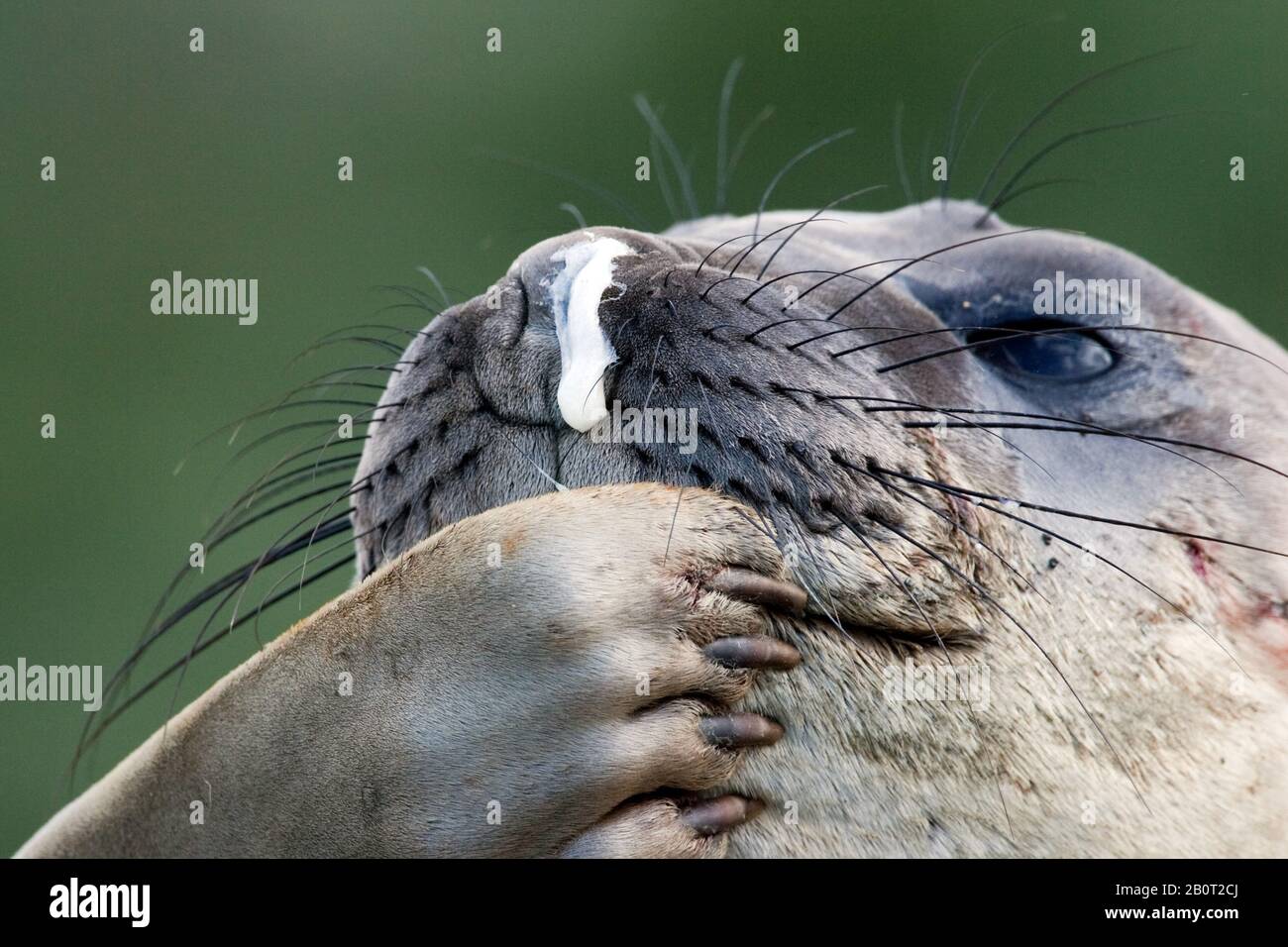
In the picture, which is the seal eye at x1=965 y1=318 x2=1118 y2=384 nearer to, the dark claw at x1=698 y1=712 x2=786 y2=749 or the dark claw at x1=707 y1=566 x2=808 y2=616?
the dark claw at x1=707 y1=566 x2=808 y2=616

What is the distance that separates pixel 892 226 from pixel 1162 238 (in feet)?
25.6

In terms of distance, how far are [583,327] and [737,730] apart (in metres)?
0.72

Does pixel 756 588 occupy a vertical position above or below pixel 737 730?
above

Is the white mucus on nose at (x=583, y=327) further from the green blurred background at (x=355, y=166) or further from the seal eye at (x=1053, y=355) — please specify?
the green blurred background at (x=355, y=166)

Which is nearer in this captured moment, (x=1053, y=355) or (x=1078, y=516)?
(x=1078, y=516)

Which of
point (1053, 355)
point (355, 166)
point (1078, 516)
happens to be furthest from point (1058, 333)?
point (355, 166)

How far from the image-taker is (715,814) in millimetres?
2447

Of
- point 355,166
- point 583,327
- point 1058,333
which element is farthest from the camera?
point 355,166

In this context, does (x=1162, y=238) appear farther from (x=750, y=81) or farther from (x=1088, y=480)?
(x=1088, y=480)

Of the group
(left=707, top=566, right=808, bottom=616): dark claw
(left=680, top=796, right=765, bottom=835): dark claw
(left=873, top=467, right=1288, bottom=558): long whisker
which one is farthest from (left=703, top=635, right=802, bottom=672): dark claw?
(left=873, top=467, right=1288, bottom=558): long whisker

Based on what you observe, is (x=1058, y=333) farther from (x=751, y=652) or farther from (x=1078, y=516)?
(x=751, y=652)

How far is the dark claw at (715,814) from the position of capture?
244cm
